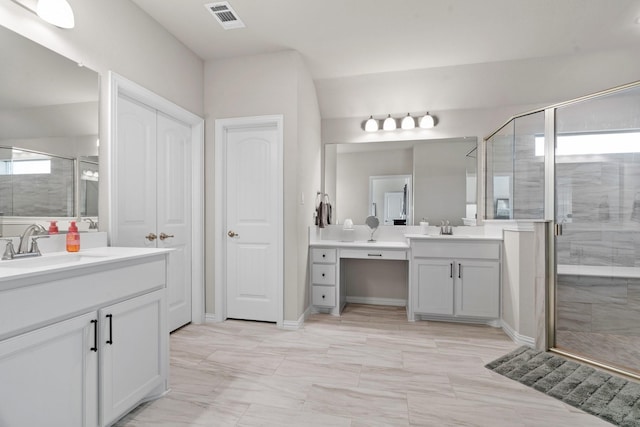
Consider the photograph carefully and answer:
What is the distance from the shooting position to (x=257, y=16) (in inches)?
99.0

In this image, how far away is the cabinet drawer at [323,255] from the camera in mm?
3416

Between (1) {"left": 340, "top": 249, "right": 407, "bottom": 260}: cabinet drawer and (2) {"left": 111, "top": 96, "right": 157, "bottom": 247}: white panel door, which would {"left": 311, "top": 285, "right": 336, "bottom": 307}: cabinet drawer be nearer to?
(1) {"left": 340, "top": 249, "right": 407, "bottom": 260}: cabinet drawer

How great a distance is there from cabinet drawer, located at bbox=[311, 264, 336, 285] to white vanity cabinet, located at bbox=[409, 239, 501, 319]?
843mm

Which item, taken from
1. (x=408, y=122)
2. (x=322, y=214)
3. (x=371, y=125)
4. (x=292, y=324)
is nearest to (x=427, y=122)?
(x=408, y=122)

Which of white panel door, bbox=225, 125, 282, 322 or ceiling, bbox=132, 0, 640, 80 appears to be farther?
white panel door, bbox=225, 125, 282, 322

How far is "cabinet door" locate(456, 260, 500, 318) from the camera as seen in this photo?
3.10m

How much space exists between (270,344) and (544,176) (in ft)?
9.11

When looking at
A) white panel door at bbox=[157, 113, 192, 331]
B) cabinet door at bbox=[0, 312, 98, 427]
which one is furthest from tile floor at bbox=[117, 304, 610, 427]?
cabinet door at bbox=[0, 312, 98, 427]

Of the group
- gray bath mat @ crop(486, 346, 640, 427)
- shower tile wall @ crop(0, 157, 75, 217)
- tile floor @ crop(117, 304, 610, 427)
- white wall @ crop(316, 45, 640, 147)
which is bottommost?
tile floor @ crop(117, 304, 610, 427)

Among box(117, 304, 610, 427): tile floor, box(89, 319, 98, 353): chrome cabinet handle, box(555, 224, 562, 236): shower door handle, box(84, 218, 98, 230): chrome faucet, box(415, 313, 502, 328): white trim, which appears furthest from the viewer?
box(415, 313, 502, 328): white trim

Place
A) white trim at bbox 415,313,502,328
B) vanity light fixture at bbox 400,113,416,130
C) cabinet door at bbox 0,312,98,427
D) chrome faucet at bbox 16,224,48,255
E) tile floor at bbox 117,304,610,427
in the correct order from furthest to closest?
vanity light fixture at bbox 400,113,416,130 → white trim at bbox 415,313,502,328 → tile floor at bbox 117,304,610,427 → chrome faucet at bbox 16,224,48,255 → cabinet door at bbox 0,312,98,427

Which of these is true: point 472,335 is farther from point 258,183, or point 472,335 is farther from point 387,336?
point 258,183

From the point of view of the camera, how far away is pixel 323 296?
11.3 feet

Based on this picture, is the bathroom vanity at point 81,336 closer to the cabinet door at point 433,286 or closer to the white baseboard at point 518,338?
the cabinet door at point 433,286
